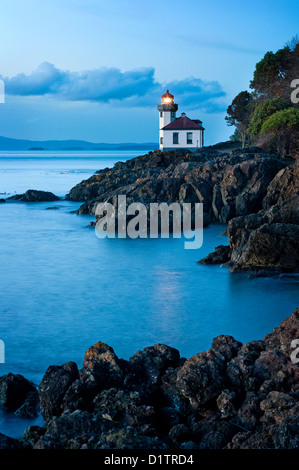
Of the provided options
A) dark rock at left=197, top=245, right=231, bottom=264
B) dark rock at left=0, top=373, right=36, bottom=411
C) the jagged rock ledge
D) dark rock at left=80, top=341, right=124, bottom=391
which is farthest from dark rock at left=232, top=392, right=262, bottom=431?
dark rock at left=197, top=245, right=231, bottom=264

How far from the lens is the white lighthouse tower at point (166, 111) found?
52.1 m

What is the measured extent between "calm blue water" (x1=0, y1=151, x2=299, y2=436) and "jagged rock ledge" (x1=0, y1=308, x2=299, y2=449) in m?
1.11

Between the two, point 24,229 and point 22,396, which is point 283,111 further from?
point 22,396

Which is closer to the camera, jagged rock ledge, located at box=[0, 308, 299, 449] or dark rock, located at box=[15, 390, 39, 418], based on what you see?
jagged rock ledge, located at box=[0, 308, 299, 449]

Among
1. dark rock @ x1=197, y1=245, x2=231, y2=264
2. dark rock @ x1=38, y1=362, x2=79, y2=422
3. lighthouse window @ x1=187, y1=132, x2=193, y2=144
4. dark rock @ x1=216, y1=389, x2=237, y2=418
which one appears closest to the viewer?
dark rock @ x1=216, y1=389, x2=237, y2=418

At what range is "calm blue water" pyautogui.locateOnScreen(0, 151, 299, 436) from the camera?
11.0 meters

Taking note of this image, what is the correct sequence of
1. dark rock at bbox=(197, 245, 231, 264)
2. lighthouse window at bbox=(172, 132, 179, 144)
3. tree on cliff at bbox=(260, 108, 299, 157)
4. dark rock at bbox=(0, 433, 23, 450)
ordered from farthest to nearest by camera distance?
lighthouse window at bbox=(172, 132, 179, 144) < tree on cliff at bbox=(260, 108, 299, 157) < dark rock at bbox=(197, 245, 231, 264) < dark rock at bbox=(0, 433, 23, 450)

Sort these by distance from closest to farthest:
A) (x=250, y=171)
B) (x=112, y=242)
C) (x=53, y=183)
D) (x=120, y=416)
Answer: (x=120, y=416) < (x=112, y=242) < (x=250, y=171) < (x=53, y=183)

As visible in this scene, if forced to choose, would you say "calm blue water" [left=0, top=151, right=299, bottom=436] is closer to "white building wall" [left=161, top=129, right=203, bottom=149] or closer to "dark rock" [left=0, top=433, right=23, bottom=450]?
"dark rock" [left=0, top=433, right=23, bottom=450]

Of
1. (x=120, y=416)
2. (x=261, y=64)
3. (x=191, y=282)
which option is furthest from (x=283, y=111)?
(x=120, y=416)

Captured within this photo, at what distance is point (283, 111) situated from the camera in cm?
3378

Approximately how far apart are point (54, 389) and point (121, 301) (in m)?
7.62
